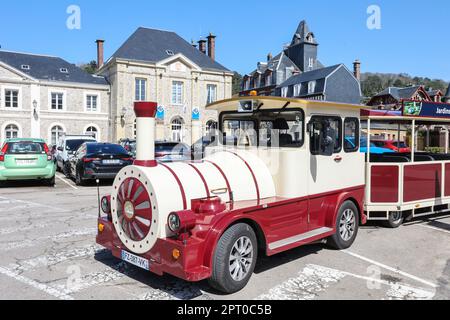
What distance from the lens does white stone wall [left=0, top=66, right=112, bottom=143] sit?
1353 inches

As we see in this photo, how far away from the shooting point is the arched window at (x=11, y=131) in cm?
3462

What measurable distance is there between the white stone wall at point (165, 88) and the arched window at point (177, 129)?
1.30 ft

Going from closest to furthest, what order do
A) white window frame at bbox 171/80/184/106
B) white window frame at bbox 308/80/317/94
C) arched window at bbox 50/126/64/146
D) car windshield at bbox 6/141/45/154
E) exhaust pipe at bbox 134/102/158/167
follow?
exhaust pipe at bbox 134/102/158/167 → car windshield at bbox 6/141/45/154 → arched window at bbox 50/126/64/146 → white window frame at bbox 171/80/184/106 → white window frame at bbox 308/80/317/94

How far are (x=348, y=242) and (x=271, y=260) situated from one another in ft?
5.00

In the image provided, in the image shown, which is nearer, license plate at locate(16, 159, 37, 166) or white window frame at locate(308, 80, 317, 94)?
license plate at locate(16, 159, 37, 166)

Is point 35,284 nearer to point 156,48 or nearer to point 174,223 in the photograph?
point 174,223

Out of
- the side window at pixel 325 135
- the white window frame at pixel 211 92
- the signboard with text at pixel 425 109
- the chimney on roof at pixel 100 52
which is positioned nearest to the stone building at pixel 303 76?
the white window frame at pixel 211 92

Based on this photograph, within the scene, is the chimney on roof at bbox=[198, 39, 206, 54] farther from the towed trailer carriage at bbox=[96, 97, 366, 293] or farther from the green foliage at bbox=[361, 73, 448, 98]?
the green foliage at bbox=[361, 73, 448, 98]

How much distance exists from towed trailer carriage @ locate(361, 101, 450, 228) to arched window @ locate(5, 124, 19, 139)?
33871mm

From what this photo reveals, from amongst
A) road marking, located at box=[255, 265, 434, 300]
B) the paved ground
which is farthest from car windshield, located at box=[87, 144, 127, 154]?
road marking, located at box=[255, 265, 434, 300]

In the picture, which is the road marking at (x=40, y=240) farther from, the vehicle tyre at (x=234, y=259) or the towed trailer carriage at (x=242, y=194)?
the vehicle tyre at (x=234, y=259)

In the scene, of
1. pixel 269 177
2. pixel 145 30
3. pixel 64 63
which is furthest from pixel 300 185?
pixel 145 30

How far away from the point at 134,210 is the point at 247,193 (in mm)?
1426
